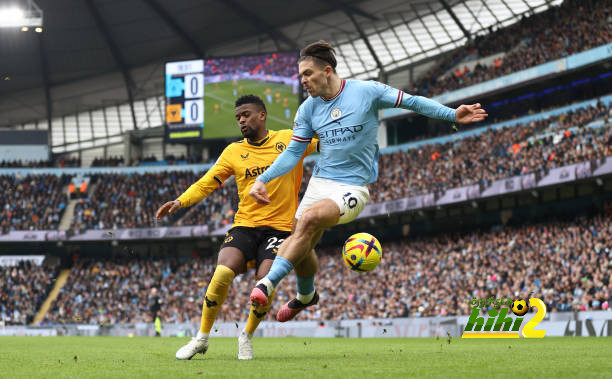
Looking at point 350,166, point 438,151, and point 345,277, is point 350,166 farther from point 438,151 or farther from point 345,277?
point 438,151

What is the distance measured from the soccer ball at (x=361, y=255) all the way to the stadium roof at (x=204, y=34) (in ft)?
125

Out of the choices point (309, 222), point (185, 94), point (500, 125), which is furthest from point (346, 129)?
point (185, 94)

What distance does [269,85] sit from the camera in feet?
139

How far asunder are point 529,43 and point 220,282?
38.6m

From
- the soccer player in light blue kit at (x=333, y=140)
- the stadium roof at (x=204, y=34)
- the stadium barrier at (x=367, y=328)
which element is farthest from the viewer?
the stadium roof at (x=204, y=34)

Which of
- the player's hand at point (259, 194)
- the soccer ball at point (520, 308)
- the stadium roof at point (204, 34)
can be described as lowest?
the soccer ball at point (520, 308)

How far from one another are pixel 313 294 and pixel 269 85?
35350mm

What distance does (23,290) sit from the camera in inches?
1764

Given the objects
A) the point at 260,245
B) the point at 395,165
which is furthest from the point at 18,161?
the point at 260,245

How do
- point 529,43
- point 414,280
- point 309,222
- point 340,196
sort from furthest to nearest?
1. point 529,43
2. point 414,280
3. point 340,196
4. point 309,222

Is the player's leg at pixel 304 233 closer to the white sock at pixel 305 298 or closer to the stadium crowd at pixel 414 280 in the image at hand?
the white sock at pixel 305 298

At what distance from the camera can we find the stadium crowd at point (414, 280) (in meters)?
26.2

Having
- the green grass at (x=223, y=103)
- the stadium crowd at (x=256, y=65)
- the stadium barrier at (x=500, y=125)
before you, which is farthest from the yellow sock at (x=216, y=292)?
the stadium crowd at (x=256, y=65)
